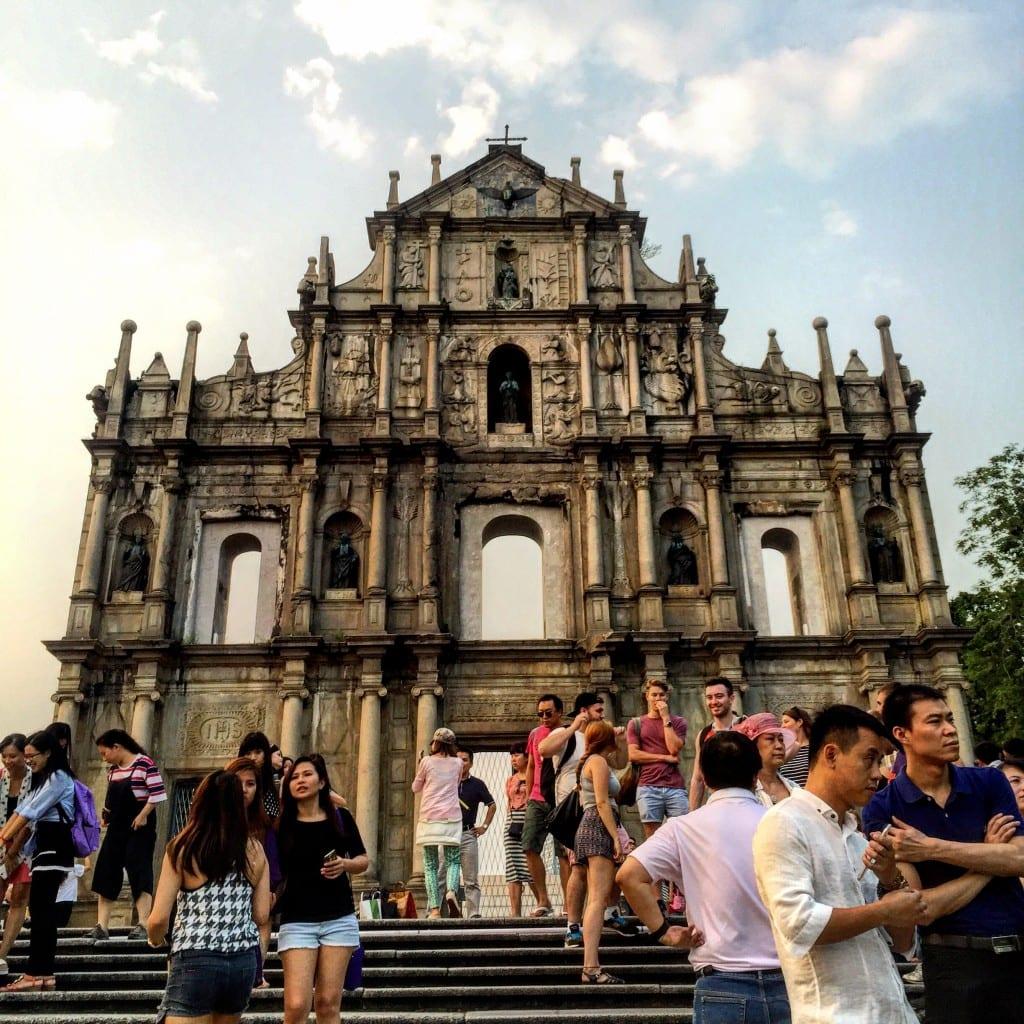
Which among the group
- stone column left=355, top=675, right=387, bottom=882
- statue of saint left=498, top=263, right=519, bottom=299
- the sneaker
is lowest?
the sneaker

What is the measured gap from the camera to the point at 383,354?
67.1ft

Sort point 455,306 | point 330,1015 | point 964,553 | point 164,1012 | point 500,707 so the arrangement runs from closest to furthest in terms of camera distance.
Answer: point 164,1012
point 330,1015
point 500,707
point 455,306
point 964,553

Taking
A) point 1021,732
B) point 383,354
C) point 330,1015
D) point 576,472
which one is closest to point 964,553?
point 1021,732

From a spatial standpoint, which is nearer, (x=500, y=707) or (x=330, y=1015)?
(x=330, y=1015)

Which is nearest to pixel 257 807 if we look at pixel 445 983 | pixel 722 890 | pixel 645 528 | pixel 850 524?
pixel 445 983

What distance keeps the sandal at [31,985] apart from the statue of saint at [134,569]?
1151 cm

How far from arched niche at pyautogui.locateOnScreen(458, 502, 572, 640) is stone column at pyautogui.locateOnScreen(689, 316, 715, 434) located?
3186 mm

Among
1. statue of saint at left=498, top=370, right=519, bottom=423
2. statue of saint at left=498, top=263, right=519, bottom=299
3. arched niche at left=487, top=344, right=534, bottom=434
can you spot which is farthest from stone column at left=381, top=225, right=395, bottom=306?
statue of saint at left=498, top=370, right=519, bottom=423

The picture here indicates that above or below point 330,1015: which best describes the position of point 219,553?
above

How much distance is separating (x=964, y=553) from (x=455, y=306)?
12.2 meters

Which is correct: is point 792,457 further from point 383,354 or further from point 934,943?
point 934,943

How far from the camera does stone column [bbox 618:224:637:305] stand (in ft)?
69.3

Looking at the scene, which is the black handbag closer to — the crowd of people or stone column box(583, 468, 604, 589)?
the crowd of people

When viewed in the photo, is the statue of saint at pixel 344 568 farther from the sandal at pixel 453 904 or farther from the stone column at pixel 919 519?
the stone column at pixel 919 519
